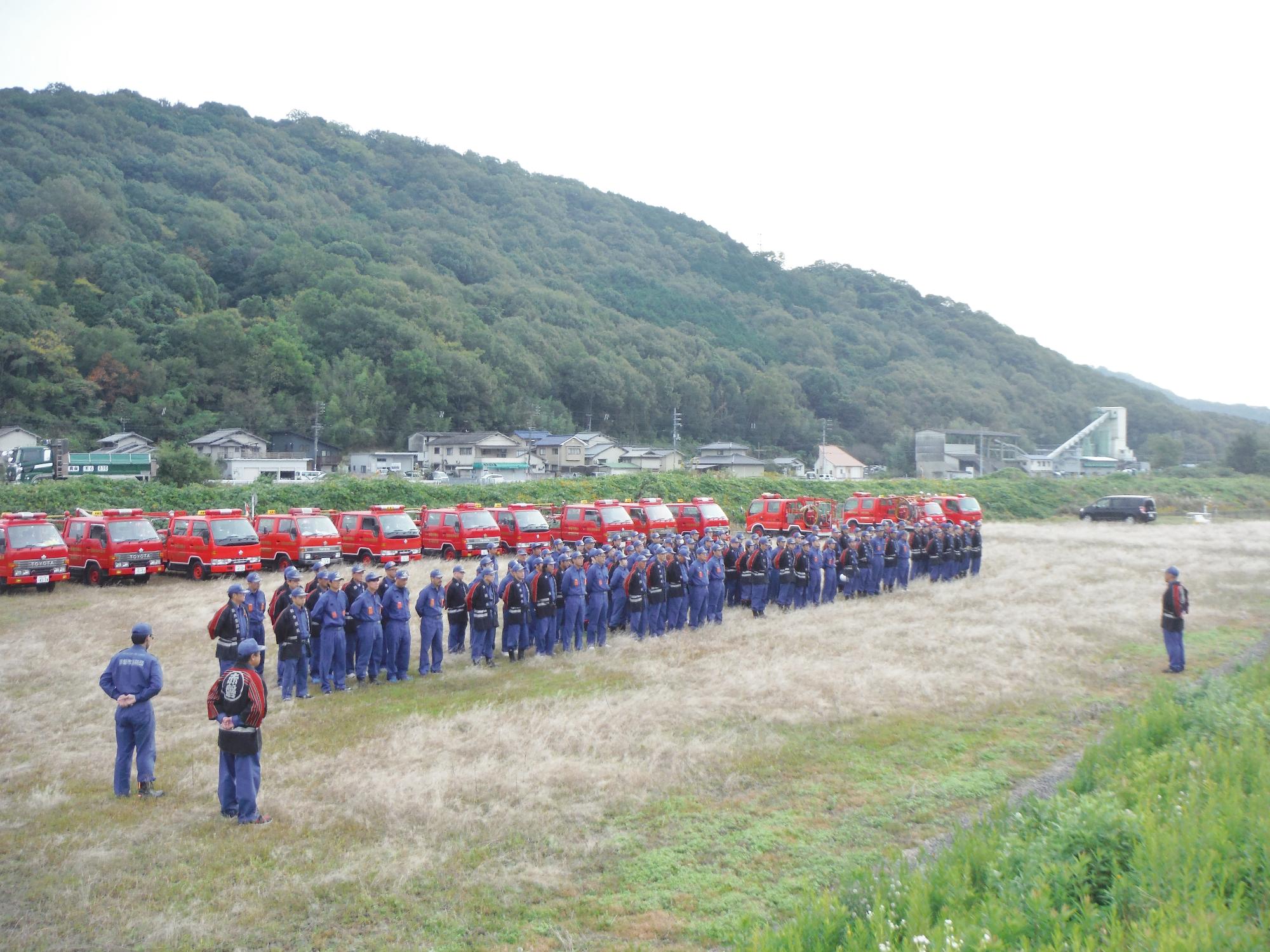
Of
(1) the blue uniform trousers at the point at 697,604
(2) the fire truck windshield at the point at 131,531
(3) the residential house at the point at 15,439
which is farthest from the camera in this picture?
(3) the residential house at the point at 15,439

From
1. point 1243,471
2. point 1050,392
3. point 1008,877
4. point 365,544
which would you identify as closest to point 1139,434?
point 1050,392

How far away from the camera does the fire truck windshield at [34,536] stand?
19422 mm

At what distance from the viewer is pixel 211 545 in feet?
70.8

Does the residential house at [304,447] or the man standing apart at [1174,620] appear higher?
the residential house at [304,447]

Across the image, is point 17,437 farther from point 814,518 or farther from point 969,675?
point 969,675

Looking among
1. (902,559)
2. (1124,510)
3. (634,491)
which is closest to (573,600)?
(902,559)

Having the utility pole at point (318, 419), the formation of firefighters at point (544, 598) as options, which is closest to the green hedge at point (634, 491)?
the formation of firefighters at point (544, 598)

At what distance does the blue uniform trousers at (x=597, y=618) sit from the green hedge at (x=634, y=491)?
22938 millimetres

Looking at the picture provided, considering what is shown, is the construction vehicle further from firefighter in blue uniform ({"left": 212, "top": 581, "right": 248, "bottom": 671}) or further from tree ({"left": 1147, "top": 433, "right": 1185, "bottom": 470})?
tree ({"left": 1147, "top": 433, "right": 1185, "bottom": 470})

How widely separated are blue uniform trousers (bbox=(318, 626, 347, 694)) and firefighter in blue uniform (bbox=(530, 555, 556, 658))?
3098 mm

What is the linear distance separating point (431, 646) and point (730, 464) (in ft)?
220

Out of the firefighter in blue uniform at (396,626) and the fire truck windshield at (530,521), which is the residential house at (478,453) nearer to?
the fire truck windshield at (530,521)

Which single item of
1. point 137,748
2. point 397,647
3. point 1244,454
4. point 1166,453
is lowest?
point 397,647

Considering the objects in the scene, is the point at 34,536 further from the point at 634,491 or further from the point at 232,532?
the point at 634,491
